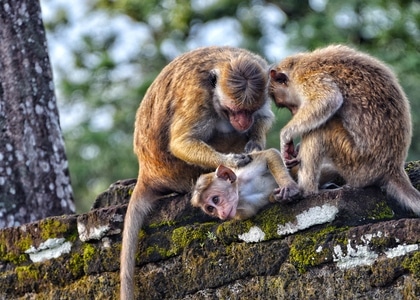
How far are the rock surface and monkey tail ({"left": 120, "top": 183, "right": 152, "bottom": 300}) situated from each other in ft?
0.36

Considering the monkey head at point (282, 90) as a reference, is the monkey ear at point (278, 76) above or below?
above

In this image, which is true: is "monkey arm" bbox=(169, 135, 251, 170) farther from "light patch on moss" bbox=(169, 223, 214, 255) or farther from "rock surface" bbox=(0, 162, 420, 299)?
"light patch on moss" bbox=(169, 223, 214, 255)

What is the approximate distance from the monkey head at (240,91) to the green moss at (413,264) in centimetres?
161

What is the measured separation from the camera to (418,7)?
1232 centimetres

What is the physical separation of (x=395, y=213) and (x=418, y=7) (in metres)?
7.71

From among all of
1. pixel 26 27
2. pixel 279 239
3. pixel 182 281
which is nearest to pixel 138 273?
pixel 182 281

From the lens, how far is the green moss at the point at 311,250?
4.90m

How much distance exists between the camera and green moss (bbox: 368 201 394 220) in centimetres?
502

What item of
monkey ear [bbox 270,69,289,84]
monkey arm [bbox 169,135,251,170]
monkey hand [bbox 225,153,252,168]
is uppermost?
monkey ear [bbox 270,69,289,84]

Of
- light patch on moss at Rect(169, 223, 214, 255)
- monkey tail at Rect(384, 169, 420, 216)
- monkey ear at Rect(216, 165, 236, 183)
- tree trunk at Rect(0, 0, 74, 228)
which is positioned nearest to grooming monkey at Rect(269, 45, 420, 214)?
monkey tail at Rect(384, 169, 420, 216)

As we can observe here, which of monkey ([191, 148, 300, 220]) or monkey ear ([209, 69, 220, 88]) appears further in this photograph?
monkey ear ([209, 69, 220, 88])

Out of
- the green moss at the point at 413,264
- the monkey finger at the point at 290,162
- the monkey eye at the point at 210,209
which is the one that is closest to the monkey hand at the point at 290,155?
the monkey finger at the point at 290,162

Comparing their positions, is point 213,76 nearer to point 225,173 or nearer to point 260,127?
point 260,127

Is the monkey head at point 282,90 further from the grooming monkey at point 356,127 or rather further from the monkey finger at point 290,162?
the monkey finger at point 290,162
